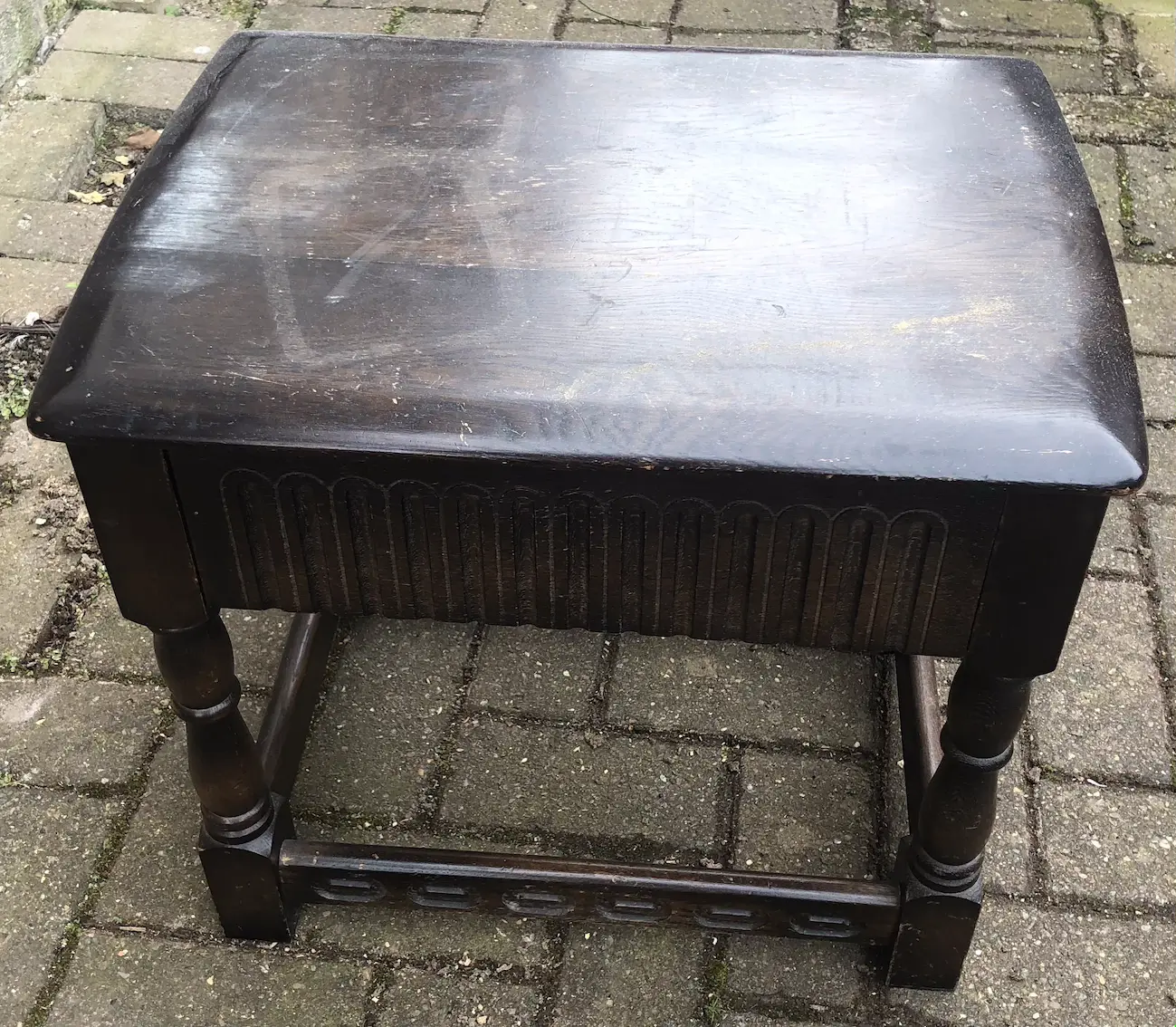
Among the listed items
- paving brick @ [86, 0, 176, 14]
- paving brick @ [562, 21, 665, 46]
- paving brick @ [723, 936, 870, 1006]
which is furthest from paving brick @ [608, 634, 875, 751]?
paving brick @ [86, 0, 176, 14]

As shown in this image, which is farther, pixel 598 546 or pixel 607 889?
pixel 607 889

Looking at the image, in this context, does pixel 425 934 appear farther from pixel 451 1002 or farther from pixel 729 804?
pixel 729 804

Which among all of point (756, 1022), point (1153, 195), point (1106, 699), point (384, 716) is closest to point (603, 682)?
point (384, 716)

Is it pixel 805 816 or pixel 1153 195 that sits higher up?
pixel 1153 195

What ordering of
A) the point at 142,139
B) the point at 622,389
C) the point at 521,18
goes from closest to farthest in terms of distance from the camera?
the point at 622,389 < the point at 142,139 < the point at 521,18

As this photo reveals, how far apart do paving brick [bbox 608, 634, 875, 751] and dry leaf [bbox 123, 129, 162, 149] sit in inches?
76.9

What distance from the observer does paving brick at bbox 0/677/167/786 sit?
1956 mm

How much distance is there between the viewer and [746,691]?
2.08m

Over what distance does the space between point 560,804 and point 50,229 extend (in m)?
1.92

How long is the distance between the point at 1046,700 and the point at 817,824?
1.54ft

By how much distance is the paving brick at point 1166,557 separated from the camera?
7.24 ft

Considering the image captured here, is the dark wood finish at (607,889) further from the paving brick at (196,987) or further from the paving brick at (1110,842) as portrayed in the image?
the paving brick at (1110,842)

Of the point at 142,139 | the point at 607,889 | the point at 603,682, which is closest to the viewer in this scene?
the point at 607,889

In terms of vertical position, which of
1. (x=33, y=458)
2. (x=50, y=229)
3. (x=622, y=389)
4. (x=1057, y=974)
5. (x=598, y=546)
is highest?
(x=622, y=389)
